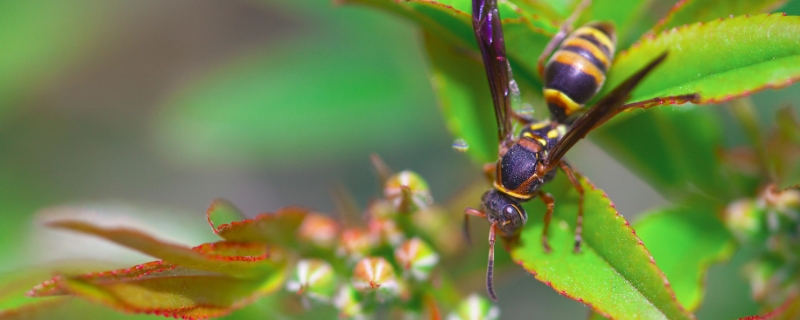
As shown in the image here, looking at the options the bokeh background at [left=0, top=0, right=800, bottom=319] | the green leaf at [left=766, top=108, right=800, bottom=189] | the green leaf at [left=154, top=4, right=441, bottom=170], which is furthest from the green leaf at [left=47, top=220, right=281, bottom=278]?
the green leaf at [left=154, top=4, right=441, bottom=170]

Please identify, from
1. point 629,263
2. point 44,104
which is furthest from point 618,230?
point 44,104

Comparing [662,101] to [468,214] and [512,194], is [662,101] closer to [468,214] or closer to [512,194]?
[512,194]

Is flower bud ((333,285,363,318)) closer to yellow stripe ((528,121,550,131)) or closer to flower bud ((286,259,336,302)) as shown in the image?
flower bud ((286,259,336,302))

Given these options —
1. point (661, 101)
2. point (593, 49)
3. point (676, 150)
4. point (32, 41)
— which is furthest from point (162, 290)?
point (32, 41)

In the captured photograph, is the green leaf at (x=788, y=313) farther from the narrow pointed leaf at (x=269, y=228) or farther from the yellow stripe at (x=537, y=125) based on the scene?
the narrow pointed leaf at (x=269, y=228)

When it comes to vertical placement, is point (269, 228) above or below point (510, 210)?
above

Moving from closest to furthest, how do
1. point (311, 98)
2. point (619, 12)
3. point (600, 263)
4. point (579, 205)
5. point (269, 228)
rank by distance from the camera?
point (600, 263) < point (579, 205) < point (269, 228) < point (619, 12) < point (311, 98)
